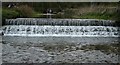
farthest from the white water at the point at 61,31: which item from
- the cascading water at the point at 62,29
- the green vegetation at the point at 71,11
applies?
the green vegetation at the point at 71,11

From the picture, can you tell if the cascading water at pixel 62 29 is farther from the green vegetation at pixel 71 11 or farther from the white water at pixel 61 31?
the green vegetation at pixel 71 11

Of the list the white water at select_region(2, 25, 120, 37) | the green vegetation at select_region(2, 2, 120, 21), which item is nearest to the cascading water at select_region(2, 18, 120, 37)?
the white water at select_region(2, 25, 120, 37)

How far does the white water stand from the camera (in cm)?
2066

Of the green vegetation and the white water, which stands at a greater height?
the green vegetation

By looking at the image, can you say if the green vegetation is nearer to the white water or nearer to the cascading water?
the cascading water

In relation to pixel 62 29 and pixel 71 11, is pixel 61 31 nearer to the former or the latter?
pixel 62 29

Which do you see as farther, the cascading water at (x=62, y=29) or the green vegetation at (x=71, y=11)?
the green vegetation at (x=71, y=11)

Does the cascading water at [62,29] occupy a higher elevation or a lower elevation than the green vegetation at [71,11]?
lower

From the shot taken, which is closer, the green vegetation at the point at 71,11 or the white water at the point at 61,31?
the white water at the point at 61,31

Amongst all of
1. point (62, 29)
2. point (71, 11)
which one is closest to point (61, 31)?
point (62, 29)

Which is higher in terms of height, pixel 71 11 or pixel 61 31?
pixel 71 11

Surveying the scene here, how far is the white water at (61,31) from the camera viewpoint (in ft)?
67.8

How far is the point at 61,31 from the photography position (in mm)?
A: 20953

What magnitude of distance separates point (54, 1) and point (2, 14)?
18.1 m
